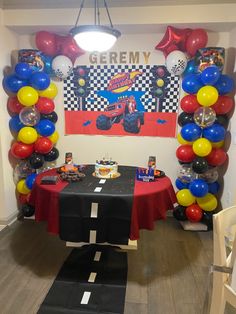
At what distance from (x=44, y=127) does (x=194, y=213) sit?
2.04m

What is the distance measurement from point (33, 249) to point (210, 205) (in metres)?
2.04

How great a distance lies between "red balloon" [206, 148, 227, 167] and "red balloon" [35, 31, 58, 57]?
220 cm

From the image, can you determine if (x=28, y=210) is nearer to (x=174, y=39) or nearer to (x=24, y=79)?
(x=24, y=79)

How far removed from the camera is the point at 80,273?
2234 mm

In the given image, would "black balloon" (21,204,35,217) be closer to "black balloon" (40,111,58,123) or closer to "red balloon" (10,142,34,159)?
"red balloon" (10,142,34,159)

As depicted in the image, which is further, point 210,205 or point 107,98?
point 107,98

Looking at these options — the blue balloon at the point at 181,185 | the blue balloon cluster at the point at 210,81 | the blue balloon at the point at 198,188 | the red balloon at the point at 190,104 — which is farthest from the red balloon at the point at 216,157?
the blue balloon cluster at the point at 210,81

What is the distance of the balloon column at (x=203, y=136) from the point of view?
267cm

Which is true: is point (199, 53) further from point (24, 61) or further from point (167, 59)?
point (24, 61)

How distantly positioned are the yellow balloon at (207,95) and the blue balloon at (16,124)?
202cm

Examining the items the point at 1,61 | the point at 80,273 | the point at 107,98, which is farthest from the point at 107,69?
the point at 80,273

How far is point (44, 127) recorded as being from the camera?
2936 mm

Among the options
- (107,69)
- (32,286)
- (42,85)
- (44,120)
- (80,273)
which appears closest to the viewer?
(32,286)

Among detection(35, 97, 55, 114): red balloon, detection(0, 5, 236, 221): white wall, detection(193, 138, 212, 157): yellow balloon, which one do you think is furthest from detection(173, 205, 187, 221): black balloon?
detection(35, 97, 55, 114): red balloon
